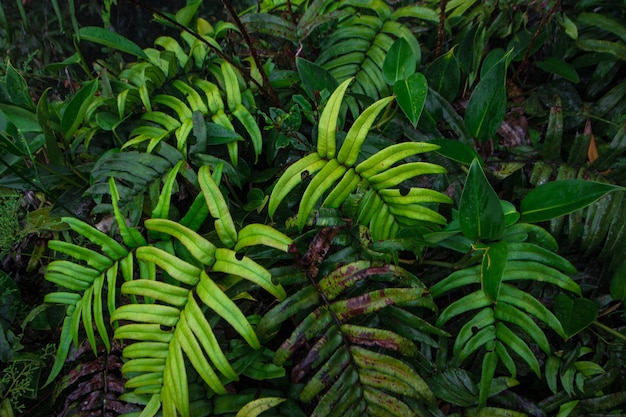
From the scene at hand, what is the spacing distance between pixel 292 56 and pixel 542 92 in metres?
1.01

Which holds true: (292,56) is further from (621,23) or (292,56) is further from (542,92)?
(621,23)

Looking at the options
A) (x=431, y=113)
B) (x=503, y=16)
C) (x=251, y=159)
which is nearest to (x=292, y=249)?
(x=251, y=159)

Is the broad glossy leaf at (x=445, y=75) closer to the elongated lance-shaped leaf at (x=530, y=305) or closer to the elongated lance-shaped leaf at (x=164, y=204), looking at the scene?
the elongated lance-shaped leaf at (x=530, y=305)

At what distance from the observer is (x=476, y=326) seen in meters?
1.28

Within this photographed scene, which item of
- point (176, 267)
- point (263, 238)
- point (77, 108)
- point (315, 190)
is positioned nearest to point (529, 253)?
point (315, 190)

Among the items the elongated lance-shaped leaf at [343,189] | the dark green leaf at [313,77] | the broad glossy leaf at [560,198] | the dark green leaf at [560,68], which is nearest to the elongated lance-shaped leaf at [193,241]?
the elongated lance-shaped leaf at [343,189]

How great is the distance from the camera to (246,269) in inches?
45.8

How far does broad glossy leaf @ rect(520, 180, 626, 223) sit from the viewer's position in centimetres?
118

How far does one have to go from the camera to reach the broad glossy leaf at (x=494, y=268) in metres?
1.15

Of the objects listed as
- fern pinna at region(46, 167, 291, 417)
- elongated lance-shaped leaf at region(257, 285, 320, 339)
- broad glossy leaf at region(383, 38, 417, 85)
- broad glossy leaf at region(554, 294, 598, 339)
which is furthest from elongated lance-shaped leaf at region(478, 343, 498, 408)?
broad glossy leaf at region(383, 38, 417, 85)

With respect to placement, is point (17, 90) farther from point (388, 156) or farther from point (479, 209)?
point (479, 209)

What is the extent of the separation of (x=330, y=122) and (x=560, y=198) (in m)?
0.65

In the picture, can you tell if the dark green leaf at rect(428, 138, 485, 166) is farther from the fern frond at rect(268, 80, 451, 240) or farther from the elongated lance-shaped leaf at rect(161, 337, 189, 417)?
the elongated lance-shaped leaf at rect(161, 337, 189, 417)

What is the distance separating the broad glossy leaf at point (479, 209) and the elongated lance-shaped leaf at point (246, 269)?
0.51 meters
